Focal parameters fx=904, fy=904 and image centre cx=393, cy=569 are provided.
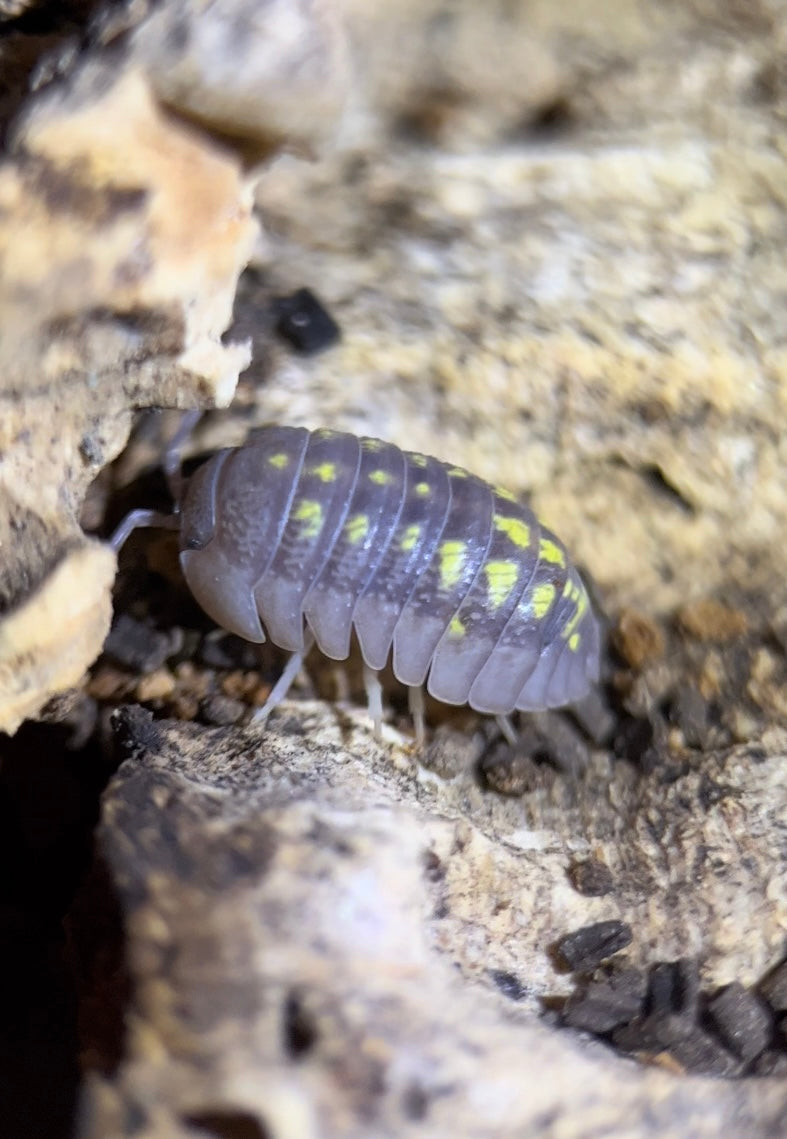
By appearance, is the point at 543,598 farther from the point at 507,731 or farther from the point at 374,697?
the point at 374,697

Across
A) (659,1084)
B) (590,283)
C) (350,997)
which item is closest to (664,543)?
(590,283)

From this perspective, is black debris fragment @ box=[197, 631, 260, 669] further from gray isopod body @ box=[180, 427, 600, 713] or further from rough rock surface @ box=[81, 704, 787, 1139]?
rough rock surface @ box=[81, 704, 787, 1139]

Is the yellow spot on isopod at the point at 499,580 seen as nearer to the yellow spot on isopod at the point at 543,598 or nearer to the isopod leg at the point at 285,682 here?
the yellow spot on isopod at the point at 543,598

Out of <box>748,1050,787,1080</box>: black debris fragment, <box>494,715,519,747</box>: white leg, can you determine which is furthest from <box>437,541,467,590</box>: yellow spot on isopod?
<box>748,1050,787,1080</box>: black debris fragment

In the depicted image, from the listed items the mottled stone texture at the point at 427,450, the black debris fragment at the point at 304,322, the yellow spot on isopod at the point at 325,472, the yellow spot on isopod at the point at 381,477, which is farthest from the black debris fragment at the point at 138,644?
the black debris fragment at the point at 304,322

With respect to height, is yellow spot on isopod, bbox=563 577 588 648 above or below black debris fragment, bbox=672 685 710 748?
above

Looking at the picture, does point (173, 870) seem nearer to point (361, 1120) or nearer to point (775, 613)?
point (361, 1120)

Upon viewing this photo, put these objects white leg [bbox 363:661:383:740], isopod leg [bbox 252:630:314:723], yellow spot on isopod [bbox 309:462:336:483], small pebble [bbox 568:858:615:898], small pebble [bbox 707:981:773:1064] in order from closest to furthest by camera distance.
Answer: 1. small pebble [bbox 707:981:773:1064]
2. small pebble [bbox 568:858:615:898]
3. isopod leg [bbox 252:630:314:723]
4. white leg [bbox 363:661:383:740]
5. yellow spot on isopod [bbox 309:462:336:483]

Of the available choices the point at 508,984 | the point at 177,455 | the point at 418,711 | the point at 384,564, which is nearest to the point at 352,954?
the point at 508,984
